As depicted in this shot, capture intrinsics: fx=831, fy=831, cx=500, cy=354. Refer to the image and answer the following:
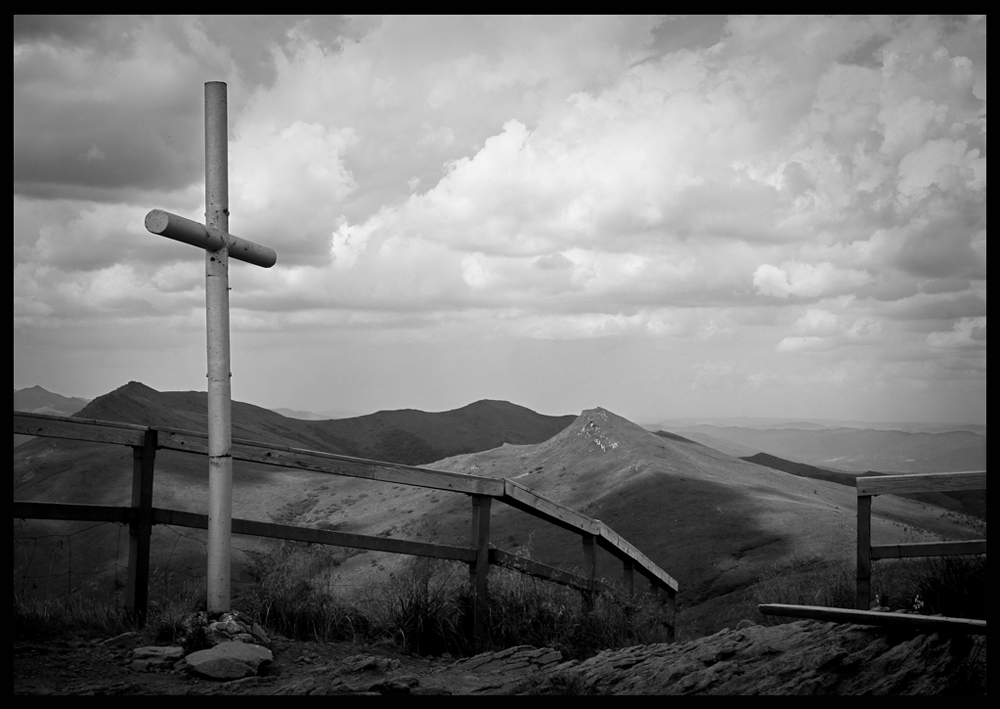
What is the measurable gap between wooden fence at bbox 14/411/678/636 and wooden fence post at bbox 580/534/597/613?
300mm

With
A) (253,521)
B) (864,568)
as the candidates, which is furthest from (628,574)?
(253,521)

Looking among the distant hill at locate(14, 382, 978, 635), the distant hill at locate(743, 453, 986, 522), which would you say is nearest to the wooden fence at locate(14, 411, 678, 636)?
the distant hill at locate(14, 382, 978, 635)

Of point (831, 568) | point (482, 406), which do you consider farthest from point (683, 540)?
point (482, 406)

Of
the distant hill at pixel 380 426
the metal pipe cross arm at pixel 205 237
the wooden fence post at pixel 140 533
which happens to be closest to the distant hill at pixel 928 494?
the distant hill at pixel 380 426

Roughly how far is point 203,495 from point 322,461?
1174cm

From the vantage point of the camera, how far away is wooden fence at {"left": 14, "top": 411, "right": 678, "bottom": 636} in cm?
481

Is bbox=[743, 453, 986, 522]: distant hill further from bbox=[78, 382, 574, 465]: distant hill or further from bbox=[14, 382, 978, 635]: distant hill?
bbox=[78, 382, 574, 465]: distant hill

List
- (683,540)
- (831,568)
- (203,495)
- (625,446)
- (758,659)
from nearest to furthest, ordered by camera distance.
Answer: (758,659), (831,568), (683,540), (203,495), (625,446)

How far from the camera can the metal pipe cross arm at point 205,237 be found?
441 cm

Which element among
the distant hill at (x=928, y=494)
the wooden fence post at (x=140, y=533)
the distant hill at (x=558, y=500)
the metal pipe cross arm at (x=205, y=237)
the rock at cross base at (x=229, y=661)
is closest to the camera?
the rock at cross base at (x=229, y=661)

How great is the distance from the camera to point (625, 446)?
683 inches

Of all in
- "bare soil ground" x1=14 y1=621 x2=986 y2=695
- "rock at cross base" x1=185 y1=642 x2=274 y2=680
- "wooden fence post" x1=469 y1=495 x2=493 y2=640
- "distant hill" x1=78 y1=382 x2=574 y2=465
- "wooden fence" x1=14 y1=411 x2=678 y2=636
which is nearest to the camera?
"bare soil ground" x1=14 y1=621 x2=986 y2=695

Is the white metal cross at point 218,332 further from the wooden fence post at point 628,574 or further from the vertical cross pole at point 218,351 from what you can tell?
the wooden fence post at point 628,574
